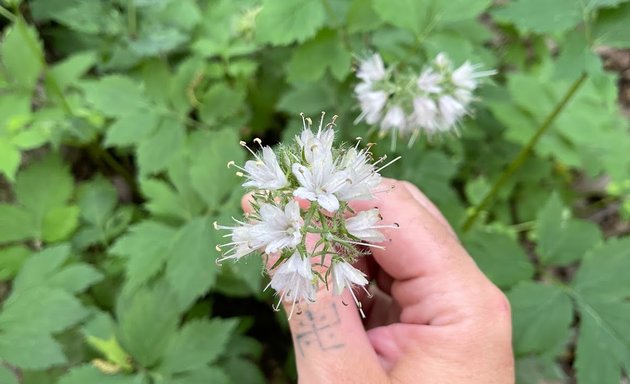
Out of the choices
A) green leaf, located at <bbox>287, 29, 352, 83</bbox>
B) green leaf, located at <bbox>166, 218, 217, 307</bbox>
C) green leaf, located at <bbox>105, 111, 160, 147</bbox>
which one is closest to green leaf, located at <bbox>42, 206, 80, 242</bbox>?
green leaf, located at <bbox>105, 111, 160, 147</bbox>

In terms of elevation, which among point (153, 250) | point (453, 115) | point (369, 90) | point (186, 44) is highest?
point (186, 44)

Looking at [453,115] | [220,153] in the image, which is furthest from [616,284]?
[220,153]

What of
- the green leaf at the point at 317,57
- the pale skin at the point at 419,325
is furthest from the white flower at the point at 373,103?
the pale skin at the point at 419,325

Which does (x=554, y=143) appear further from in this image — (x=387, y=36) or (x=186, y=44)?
(x=186, y=44)

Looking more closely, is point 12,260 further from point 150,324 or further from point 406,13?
point 406,13

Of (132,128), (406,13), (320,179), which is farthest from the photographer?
(132,128)

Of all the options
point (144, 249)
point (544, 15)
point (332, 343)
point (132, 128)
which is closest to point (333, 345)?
point (332, 343)

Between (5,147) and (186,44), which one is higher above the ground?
→ (186,44)
